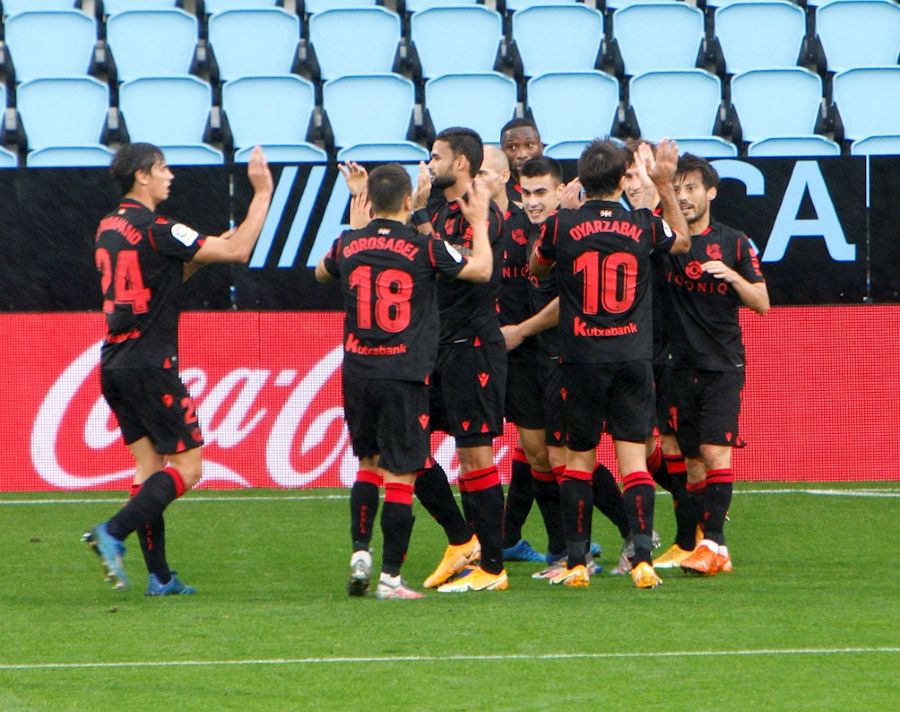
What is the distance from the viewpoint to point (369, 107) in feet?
45.5

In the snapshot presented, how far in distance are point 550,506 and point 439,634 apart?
224cm

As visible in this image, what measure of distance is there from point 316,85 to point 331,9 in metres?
0.69

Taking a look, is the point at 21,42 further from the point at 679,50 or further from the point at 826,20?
the point at 826,20

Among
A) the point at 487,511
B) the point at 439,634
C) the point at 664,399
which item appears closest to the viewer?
the point at 439,634

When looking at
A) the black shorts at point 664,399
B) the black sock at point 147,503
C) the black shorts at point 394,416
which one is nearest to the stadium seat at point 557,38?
the black shorts at point 664,399

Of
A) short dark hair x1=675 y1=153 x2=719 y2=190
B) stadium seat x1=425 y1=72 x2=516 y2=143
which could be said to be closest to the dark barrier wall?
stadium seat x1=425 y1=72 x2=516 y2=143

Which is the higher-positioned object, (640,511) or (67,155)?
(67,155)

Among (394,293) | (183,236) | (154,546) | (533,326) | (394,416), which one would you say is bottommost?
(154,546)

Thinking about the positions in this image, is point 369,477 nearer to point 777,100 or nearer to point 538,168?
→ point 538,168

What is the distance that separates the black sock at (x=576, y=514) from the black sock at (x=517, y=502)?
1.02m

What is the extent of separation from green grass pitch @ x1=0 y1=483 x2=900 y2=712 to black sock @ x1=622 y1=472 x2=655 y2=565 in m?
0.21

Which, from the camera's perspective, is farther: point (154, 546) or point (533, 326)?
point (533, 326)

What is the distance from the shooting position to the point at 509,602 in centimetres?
688

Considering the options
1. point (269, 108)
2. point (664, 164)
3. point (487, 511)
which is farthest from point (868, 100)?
point (487, 511)
